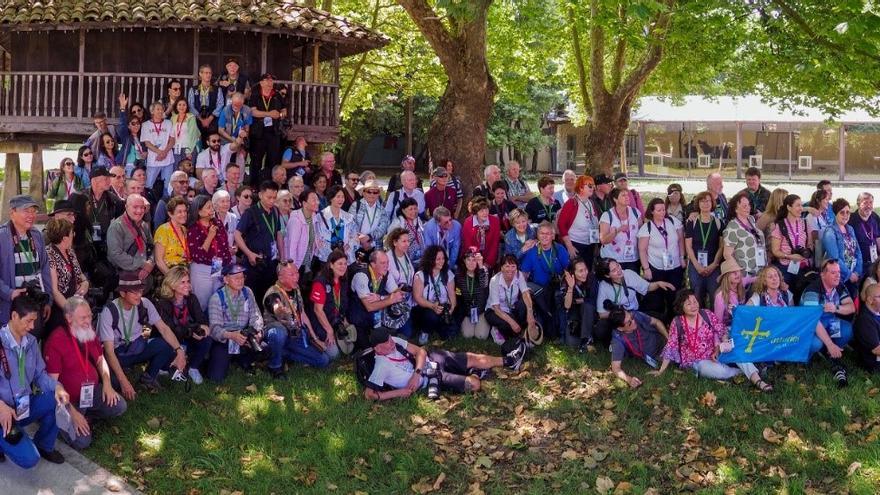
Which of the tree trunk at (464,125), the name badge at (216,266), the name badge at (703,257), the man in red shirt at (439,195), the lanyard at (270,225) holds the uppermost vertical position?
the tree trunk at (464,125)

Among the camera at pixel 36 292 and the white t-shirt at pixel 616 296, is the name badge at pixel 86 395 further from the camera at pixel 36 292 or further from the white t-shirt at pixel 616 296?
the white t-shirt at pixel 616 296

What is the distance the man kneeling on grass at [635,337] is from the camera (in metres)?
10.3

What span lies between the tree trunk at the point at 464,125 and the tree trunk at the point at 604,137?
6394 mm

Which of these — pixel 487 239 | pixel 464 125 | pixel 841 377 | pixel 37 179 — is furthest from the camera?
pixel 37 179

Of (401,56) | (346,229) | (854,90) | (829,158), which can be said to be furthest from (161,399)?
(829,158)

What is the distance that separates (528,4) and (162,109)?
859cm

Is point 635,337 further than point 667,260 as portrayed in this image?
No

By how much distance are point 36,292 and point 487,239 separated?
554 cm

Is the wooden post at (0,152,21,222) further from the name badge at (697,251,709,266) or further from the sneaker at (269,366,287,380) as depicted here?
the name badge at (697,251,709,266)

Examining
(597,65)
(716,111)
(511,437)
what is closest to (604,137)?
(597,65)

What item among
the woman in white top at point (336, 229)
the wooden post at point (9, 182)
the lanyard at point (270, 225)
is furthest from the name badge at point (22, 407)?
the wooden post at point (9, 182)

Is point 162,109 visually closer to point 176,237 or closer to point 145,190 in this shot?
point 145,190

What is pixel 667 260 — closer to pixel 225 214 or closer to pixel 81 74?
pixel 225 214

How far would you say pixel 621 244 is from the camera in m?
11.6
